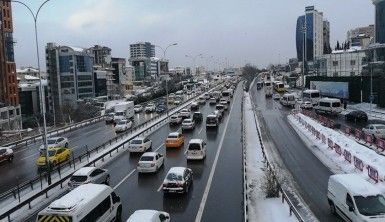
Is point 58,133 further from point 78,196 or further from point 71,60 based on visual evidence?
point 71,60

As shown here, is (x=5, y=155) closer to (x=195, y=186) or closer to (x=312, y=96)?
(x=195, y=186)

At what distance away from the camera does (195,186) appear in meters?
26.7

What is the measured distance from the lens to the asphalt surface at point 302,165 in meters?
23.2

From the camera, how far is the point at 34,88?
138 m

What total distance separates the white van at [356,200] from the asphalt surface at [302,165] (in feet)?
4.11

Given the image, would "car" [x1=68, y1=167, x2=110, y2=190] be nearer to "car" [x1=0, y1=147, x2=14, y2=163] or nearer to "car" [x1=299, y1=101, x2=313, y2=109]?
"car" [x1=0, y1=147, x2=14, y2=163]

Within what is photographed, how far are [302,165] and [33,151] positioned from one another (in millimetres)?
24592

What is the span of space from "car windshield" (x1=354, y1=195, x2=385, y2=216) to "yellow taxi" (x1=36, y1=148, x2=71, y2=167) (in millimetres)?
22026

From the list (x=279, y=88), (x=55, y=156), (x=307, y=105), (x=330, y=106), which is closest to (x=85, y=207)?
(x=55, y=156)

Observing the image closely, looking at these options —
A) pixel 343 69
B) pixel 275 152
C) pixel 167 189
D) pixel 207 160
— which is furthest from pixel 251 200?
pixel 343 69

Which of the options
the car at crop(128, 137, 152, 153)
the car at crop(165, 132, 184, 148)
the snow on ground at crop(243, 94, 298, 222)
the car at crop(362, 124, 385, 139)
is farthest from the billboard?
the car at crop(128, 137, 152, 153)

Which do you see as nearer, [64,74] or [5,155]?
[5,155]

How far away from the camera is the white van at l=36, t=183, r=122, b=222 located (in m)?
A: 16.1

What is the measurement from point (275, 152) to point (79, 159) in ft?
51.9
